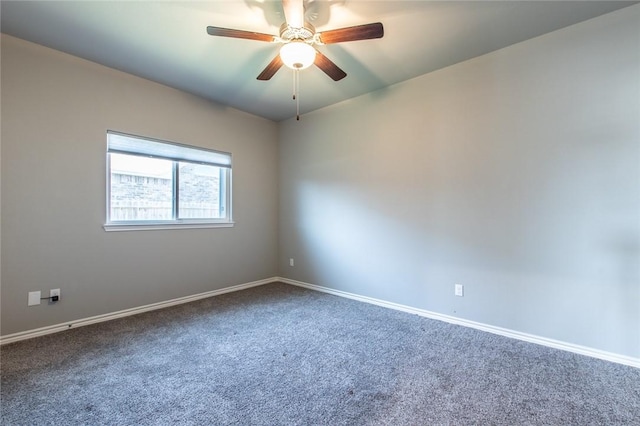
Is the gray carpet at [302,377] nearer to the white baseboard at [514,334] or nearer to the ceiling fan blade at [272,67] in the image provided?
the white baseboard at [514,334]

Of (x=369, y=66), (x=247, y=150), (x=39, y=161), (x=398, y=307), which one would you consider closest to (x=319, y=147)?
(x=247, y=150)

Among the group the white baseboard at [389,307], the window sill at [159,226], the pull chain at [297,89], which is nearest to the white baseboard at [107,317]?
the white baseboard at [389,307]

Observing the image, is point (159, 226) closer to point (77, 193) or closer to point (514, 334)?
point (77, 193)

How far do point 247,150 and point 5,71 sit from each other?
2.46 m

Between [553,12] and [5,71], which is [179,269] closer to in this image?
[5,71]

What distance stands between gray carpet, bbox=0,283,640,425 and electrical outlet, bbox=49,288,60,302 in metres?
0.33

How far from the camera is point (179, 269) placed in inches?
139

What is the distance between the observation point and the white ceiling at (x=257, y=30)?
82.8 inches

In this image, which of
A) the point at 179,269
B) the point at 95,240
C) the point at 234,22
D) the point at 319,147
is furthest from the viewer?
the point at 319,147

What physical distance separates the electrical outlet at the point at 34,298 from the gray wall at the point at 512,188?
122 inches

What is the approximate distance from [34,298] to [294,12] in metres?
3.25

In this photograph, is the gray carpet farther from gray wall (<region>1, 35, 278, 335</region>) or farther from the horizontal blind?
the horizontal blind

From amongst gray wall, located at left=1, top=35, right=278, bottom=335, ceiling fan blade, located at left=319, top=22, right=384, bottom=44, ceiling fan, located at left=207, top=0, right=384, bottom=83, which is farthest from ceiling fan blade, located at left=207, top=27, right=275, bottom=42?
gray wall, located at left=1, top=35, right=278, bottom=335

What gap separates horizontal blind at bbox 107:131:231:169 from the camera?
10.0 ft
